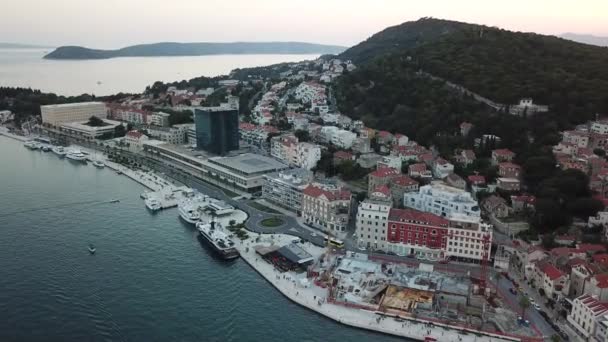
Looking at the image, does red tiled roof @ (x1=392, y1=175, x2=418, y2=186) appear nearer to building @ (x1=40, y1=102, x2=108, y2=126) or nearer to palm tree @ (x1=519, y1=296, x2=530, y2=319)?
palm tree @ (x1=519, y1=296, x2=530, y2=319)

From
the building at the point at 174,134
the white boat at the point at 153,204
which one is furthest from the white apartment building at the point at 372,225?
the building at the point at 174,134

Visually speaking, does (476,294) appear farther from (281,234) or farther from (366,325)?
(281,234)

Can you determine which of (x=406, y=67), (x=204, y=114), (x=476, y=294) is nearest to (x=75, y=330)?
(x=476, y=294)

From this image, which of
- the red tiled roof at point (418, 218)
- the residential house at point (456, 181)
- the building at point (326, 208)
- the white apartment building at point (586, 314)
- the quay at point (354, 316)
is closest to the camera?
the white apartment building at point (586, 314)

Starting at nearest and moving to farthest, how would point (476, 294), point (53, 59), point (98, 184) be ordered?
1. point (476, 294)
2. point (98, 184)
3. point (53, 59)

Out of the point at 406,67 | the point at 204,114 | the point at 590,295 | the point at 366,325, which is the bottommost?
the point at 366,325

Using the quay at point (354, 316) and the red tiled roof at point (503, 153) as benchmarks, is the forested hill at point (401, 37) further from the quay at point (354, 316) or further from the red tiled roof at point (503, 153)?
the quay at point (354, 316)

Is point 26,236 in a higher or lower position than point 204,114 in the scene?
lower
